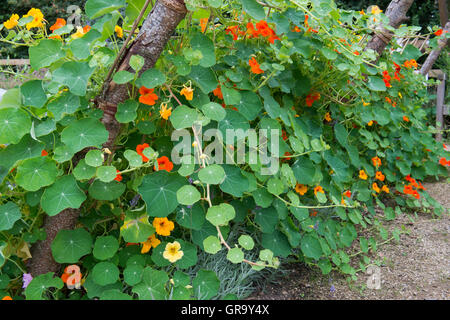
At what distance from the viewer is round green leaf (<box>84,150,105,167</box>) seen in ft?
4.07

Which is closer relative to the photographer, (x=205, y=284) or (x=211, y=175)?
(x=211, y=175)

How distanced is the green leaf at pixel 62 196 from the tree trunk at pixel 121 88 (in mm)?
127

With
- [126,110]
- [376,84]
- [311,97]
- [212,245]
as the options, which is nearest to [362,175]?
[376,84]

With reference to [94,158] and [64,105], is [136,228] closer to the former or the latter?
[94,158]

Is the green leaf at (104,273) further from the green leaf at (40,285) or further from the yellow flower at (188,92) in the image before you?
the yellow flower at (188,92)

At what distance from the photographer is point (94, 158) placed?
126cm

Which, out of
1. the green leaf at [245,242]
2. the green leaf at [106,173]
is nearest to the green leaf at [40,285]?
the green leaf at [106,173]

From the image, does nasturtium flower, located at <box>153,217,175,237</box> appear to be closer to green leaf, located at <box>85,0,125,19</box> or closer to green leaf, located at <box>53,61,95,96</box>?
green leaf, located at <box>53,61,95,96</box>

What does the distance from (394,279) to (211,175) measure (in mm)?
1187

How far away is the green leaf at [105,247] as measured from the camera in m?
1.37

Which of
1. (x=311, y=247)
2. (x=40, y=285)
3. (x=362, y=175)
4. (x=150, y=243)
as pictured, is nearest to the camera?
(x=40, y=285)

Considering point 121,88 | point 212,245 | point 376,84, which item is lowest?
point 212,245

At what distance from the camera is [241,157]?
1.48m
